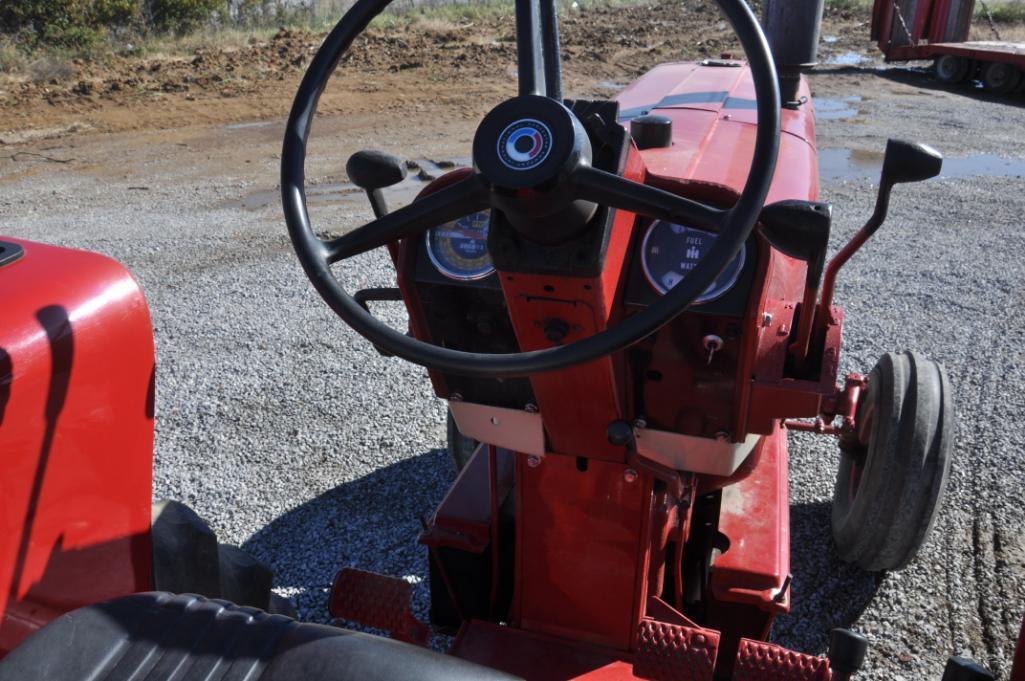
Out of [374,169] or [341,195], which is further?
[341,195]

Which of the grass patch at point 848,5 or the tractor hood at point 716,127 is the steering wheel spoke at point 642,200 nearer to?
the tractor hood at point 716,127

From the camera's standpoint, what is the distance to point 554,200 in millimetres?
1274

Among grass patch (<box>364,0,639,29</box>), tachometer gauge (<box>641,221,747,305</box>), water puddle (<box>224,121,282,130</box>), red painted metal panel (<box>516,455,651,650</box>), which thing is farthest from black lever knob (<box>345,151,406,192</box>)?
grass patch (<box>364,0,639,29</box>)

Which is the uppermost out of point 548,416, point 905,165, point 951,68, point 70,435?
point 905,165

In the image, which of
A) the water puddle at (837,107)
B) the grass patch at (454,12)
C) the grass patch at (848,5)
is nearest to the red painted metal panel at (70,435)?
the water puddle at (837,107)

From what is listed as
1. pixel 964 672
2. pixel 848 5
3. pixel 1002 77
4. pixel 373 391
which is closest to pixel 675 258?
pixel 964 672

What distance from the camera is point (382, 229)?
1.46m

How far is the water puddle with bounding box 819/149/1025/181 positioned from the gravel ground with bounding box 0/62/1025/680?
7 cm

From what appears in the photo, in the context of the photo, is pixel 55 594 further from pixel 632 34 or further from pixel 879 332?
pixel 632 34

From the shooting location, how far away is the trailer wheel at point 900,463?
7.47ft

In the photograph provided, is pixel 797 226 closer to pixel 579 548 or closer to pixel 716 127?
pixel 579 548

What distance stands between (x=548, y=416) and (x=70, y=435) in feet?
2.92

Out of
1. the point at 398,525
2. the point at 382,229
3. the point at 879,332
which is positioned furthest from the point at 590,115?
the point at 879,332

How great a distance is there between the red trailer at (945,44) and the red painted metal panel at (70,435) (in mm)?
12634
